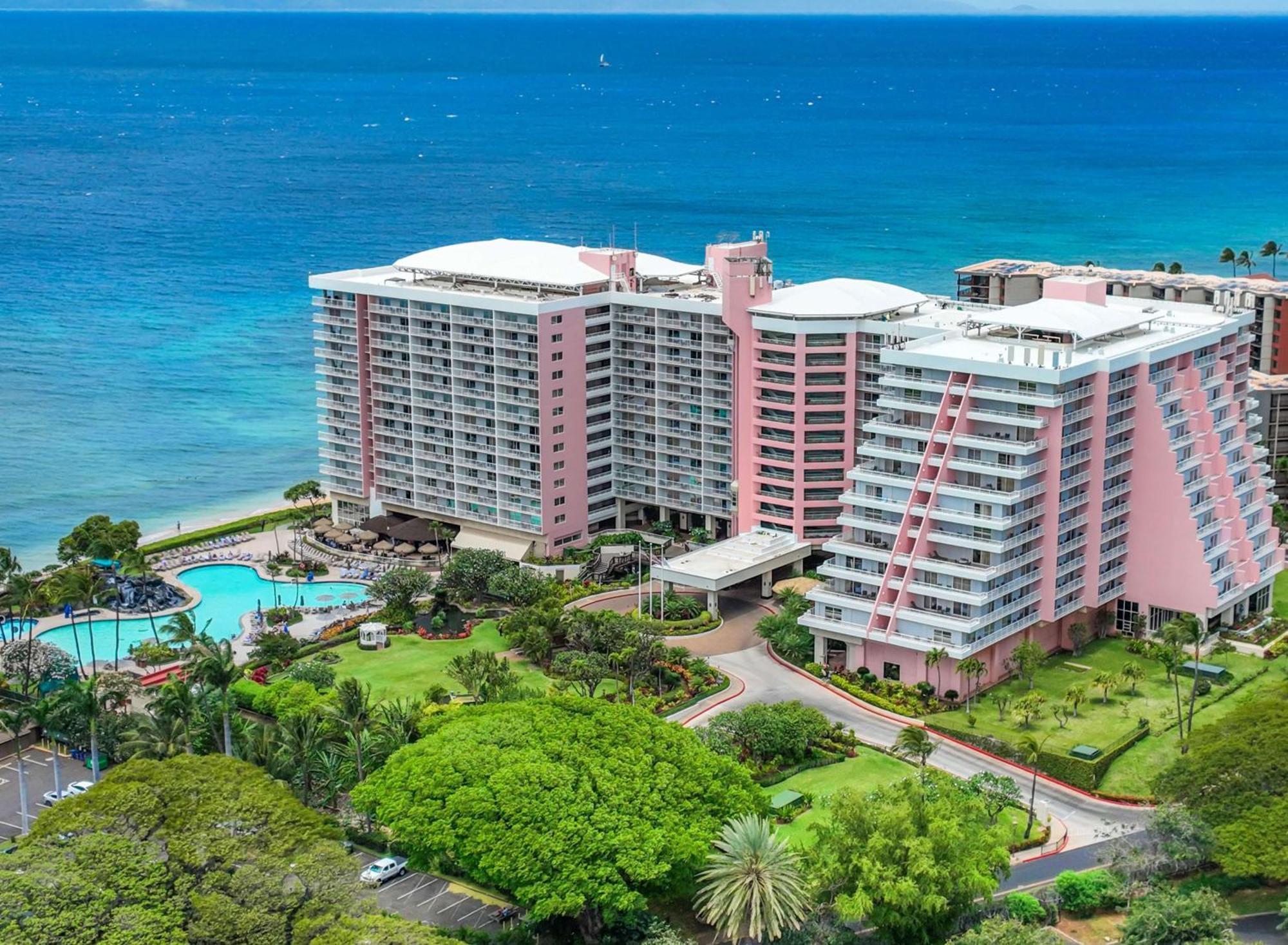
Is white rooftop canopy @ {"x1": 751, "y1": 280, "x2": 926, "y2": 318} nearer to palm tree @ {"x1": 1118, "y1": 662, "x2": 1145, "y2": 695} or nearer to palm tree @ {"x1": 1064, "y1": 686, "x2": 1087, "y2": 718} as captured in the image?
palm tree @ {"x1": 1118, "y1": 662, "x2": 1145, "y2": 695}

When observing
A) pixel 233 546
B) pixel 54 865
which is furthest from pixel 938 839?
pixel 233 546

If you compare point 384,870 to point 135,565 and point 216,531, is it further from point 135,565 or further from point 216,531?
point 216,531

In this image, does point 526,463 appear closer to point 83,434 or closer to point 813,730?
point 813,730

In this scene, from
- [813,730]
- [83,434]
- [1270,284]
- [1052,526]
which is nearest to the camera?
[813,730]

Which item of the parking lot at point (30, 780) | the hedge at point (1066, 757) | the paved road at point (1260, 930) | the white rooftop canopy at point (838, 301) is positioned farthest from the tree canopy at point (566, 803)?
the white rooftop canopy at point (838, 301)

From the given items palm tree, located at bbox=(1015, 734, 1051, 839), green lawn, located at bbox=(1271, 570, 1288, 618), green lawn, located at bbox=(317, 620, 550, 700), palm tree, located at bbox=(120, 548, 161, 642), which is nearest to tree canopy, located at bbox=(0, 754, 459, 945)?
green lawn, located at bbox=(317, 620, 550, 700)

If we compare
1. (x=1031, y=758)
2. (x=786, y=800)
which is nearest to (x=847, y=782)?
(x=786, y=800)
